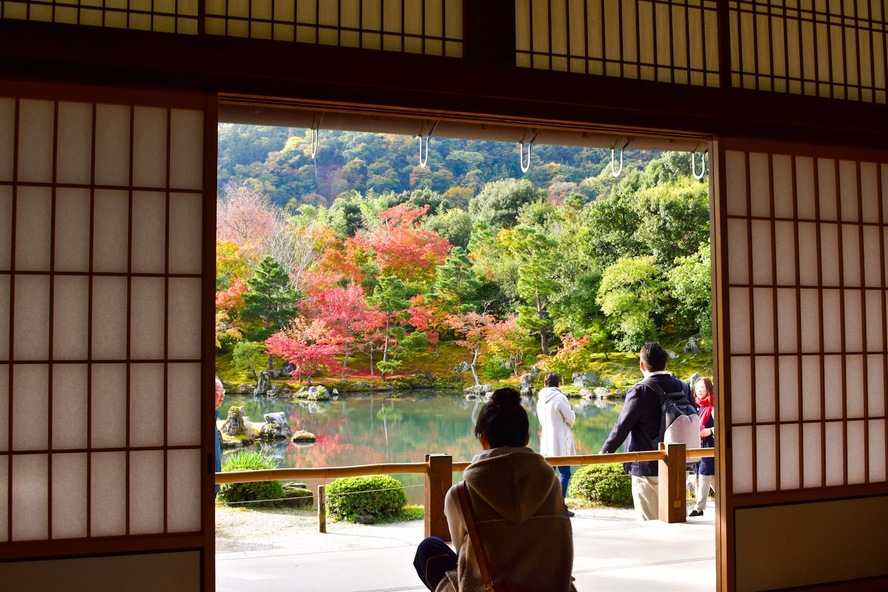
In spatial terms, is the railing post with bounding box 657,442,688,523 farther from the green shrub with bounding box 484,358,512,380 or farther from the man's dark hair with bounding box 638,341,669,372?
the green shrub with bounding box 484,358,512,380

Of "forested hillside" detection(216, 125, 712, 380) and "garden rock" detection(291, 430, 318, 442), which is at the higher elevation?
"forested hillside" detection(216, 125, 712, 380)

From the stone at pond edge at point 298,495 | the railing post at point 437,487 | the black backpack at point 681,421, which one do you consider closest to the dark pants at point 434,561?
the railing post at point 437,487

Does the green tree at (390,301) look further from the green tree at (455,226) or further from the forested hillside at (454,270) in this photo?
the green tree at (455,226)

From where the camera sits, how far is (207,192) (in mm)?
2572

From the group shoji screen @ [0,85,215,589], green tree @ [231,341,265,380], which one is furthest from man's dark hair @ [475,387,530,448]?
green tree @ [231,341,265,380]

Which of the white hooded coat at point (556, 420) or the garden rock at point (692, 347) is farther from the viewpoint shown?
the garden rock at point (692, 347)

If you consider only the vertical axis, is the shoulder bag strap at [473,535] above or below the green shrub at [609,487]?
above

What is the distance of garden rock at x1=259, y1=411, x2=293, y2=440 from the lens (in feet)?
35.4

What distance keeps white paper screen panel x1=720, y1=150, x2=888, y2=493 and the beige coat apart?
1575 millimetres

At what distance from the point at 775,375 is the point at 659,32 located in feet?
5.11

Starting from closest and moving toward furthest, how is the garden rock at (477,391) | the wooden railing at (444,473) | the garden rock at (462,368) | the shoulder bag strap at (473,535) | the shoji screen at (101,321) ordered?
the shoulder bag strap at (473,535), the shoji screen at (101,321), the wooden railing at (444,473), the garden rock at (477,391), the garden rock at (462,368)

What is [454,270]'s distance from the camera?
1252cm

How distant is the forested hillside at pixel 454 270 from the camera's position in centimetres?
1163

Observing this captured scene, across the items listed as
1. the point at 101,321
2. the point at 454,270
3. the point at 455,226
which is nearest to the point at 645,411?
the point at 101,321
